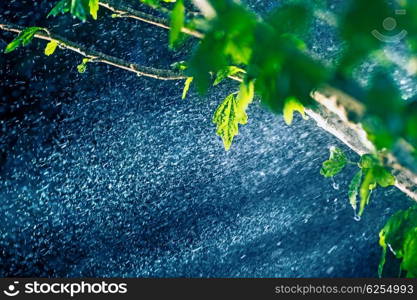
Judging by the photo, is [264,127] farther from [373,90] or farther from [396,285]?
[373,90]

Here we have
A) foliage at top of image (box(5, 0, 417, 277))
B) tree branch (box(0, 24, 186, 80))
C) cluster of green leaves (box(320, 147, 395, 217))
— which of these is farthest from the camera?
tree branch (box(0, 24, 186, 80))

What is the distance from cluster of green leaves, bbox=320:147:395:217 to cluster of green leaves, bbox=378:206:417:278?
8cm

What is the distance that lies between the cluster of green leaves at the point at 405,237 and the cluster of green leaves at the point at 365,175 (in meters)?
0.08

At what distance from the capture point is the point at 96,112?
2215 mm

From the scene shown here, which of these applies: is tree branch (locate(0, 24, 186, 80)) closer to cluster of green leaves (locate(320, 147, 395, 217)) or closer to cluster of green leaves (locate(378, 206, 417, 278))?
cluster of green leaves (locate(320, 147, 395, 217))

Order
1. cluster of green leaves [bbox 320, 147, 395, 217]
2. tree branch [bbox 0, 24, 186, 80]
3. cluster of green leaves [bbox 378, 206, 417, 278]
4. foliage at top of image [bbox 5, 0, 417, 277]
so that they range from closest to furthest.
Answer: foliage at top of image [bbox 5, 0, 417, 277], cluster of green leaves [bbox 320, 147, 395, 217], cluster of green leaves [bbox 378, 206, 417, 278], tree branch [bbox 0, 24, 186, 80]

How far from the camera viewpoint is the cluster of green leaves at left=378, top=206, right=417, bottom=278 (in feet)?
2.58

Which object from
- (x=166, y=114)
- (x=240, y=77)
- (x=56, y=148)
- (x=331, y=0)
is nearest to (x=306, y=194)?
(x=166, y=114)

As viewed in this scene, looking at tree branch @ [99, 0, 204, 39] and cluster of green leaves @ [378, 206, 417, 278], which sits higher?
tree branch @ [99, 0, 204, 39]

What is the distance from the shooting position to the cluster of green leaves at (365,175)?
0.55 metres

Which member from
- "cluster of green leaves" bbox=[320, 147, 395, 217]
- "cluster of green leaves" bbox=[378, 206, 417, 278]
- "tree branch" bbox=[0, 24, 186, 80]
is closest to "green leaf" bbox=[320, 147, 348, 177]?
"cluster of green leaves" bbox=[320, 147, 395, 217]

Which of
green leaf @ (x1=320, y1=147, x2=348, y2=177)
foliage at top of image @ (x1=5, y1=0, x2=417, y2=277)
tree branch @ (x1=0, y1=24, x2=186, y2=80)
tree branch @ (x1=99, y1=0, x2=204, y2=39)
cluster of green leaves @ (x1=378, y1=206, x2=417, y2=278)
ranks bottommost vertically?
cluster of green leaves @ (x1=378, y1=206, x2=417, y2=278)

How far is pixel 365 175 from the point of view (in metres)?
0.63

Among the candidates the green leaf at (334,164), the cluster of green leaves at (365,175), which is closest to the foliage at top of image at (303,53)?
the cluster of green leaves at (365,175)
